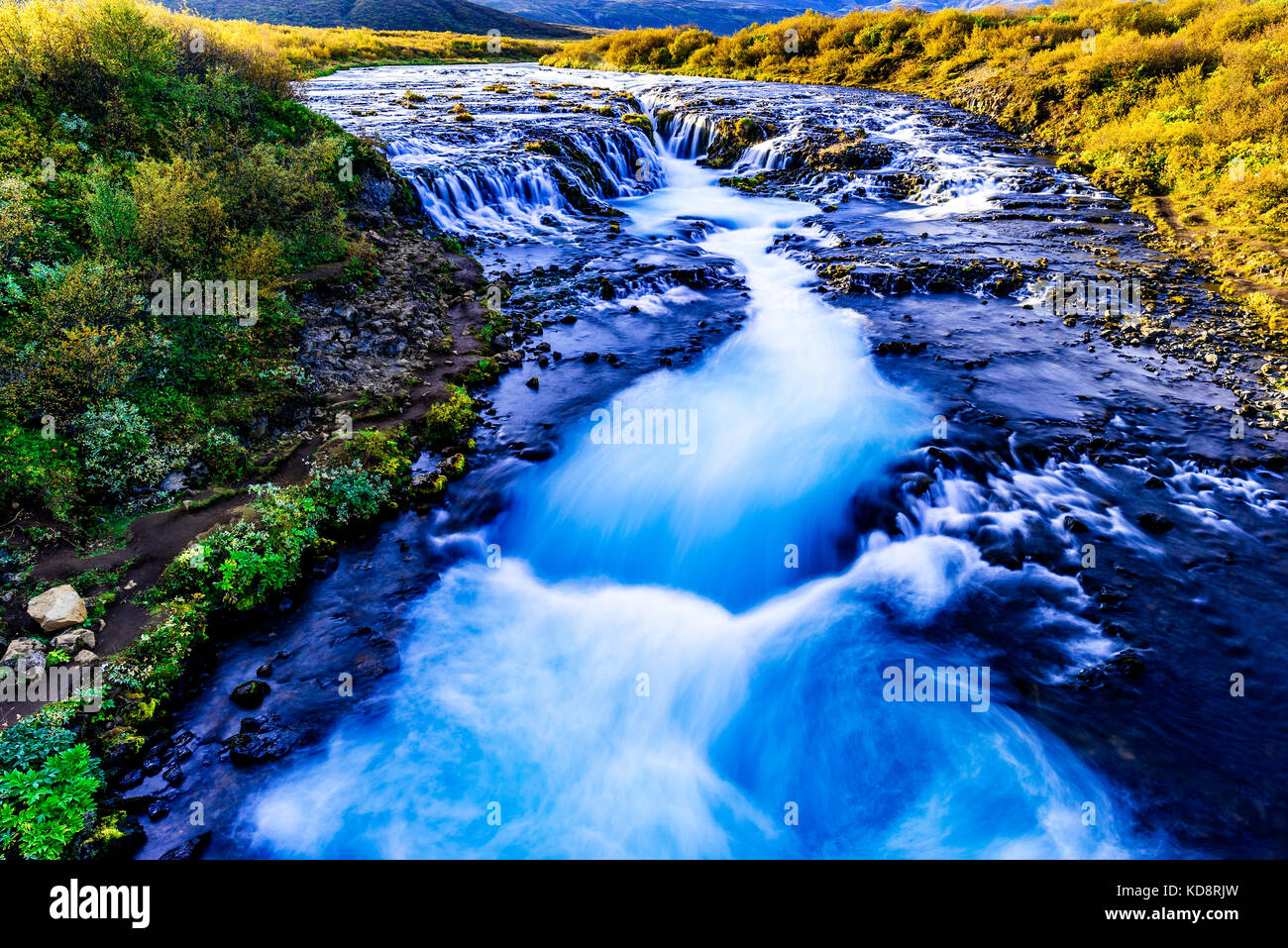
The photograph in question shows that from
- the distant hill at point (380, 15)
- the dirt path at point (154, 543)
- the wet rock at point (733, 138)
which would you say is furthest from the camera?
the distant hill at point (380, 15)

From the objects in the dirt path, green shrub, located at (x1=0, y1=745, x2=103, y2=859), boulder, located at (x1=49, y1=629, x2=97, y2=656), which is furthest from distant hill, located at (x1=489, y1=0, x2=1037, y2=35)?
green shrub, located at (x1=0, y1=745, x2=103, y2=859)

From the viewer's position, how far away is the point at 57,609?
20.0 feet

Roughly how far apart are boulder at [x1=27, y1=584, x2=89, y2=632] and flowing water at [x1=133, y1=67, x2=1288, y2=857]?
1.45m

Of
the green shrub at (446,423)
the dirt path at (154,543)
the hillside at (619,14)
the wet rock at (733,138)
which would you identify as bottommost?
the dirt path at (154,543)

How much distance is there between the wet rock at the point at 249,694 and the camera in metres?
6.31

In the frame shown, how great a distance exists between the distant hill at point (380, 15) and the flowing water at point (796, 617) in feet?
337

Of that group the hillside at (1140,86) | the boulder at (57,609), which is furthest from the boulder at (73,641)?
the hillside at (1140,86)

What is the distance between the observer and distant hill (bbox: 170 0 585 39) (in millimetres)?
85812

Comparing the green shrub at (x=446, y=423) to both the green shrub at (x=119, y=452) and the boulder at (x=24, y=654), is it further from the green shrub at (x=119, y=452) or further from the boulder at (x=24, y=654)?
the boulder at (x=24, y=654)

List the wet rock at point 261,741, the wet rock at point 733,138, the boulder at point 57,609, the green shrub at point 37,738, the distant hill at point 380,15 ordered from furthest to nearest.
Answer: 1. the distant hill at point 380,15
2. the wet rock at point 733,138
3. the boulder at point 57,609
4. the wet rock at point 261,741
5. the green shrub at point 37,738

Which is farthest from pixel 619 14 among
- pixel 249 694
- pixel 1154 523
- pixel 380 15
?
pixel 249 694

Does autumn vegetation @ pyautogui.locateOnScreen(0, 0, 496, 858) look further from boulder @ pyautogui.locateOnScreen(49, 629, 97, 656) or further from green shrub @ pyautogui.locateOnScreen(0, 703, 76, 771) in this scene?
boulder @ pyautogui.locateOnScreen(49, 629, 97, 656)
